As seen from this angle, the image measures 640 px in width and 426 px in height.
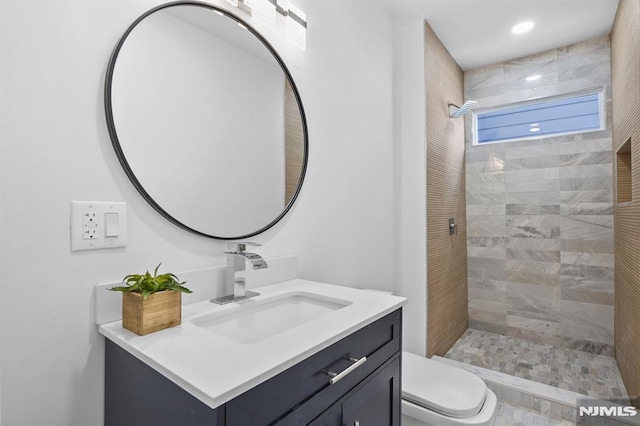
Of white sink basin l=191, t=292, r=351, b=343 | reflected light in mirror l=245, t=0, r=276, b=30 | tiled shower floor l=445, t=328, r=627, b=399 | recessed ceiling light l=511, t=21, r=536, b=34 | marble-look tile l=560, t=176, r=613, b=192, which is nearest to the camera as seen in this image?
white sink basin l=191, t=292, r=351, b=343

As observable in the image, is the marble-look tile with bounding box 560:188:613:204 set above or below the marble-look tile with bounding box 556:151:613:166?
below

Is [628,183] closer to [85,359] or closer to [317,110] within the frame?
[317,110]

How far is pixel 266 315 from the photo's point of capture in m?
1.12

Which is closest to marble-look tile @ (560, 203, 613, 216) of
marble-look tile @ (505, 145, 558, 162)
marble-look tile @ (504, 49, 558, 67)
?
marble-look tile @ (505, 145, 558, 162)

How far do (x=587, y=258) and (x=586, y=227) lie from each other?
247 mm

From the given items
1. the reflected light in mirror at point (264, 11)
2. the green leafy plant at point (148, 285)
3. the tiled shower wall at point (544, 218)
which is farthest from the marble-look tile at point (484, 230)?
the green leafy plant at point (148, 285)

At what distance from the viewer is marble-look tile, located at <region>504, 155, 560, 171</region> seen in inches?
107

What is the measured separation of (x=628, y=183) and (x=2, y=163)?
121 inches

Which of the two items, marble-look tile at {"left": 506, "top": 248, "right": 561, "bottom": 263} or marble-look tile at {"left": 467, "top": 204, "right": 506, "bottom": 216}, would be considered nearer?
marble-look tile at {"left": 506, "top": 248, "right": 561, "bottom": 263}

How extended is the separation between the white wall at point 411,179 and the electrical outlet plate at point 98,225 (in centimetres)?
179

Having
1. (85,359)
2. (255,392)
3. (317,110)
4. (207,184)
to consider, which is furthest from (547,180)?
(85,359)

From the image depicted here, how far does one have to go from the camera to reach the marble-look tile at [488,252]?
2975mm

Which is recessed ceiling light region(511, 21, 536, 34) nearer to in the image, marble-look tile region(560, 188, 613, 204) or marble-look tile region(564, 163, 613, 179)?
marble-look tile region(564, 163, 613, 179)

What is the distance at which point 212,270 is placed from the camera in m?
1.10
